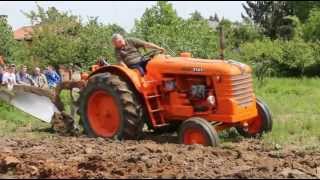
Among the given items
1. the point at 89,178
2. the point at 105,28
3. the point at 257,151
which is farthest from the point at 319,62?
the point at 89,178

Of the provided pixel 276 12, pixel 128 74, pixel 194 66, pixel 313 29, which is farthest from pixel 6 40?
pixel 276 12

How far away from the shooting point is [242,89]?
10.4 m

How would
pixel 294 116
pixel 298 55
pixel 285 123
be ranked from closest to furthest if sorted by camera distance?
pixel 285 123 → pixel 294 116 → pixel 298 55

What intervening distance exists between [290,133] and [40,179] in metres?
5.88

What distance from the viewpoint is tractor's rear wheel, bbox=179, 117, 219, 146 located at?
951 centimetres

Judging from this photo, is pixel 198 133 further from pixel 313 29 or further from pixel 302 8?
pixel 302 8

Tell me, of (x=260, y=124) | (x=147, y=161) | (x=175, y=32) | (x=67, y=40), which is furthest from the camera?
(x=175, y=32)

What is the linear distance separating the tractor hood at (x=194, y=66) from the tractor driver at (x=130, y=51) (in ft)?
0.84

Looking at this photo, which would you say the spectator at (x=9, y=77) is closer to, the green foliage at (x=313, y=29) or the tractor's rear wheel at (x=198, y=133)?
the tractor's rear wheel at (x=198, y=133)

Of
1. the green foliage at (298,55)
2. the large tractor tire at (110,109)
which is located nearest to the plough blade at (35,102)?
the large tractor tire at (110,109)

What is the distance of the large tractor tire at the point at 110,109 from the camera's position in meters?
10.4

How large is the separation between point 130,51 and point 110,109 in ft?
3.25

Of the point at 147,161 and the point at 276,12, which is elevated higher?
the point at 276,12

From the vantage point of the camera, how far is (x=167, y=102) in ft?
35.2
